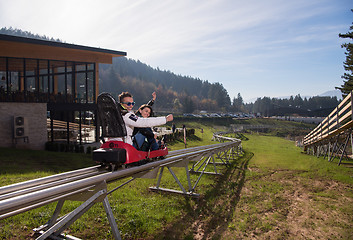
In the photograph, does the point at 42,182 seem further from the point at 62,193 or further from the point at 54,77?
the point at 54,77

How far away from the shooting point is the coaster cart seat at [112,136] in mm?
4695

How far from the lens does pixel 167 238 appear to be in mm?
5375

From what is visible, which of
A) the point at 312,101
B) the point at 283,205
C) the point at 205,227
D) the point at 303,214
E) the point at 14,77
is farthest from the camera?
the point at 312,101

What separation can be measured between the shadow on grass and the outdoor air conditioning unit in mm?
15298

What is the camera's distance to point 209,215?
6.74m

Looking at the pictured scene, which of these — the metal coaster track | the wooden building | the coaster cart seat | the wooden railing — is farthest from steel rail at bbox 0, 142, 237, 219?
the wooden building

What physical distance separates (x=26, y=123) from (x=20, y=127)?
0.54 meters

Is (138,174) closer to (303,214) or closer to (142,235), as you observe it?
(142,235)

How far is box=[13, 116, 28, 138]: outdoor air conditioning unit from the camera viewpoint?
699 inches

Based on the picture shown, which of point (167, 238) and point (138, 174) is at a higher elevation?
point (138, 174)

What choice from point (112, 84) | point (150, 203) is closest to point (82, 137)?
point (150, 203)

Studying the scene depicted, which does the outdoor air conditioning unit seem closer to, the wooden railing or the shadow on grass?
the shadow on grass

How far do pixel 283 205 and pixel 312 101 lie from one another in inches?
7657

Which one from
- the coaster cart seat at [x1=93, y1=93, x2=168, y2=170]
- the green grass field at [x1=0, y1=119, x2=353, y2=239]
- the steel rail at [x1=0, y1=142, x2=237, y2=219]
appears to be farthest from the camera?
the green grass field at [x1=0, y1=119, x2=353, y2=239]
